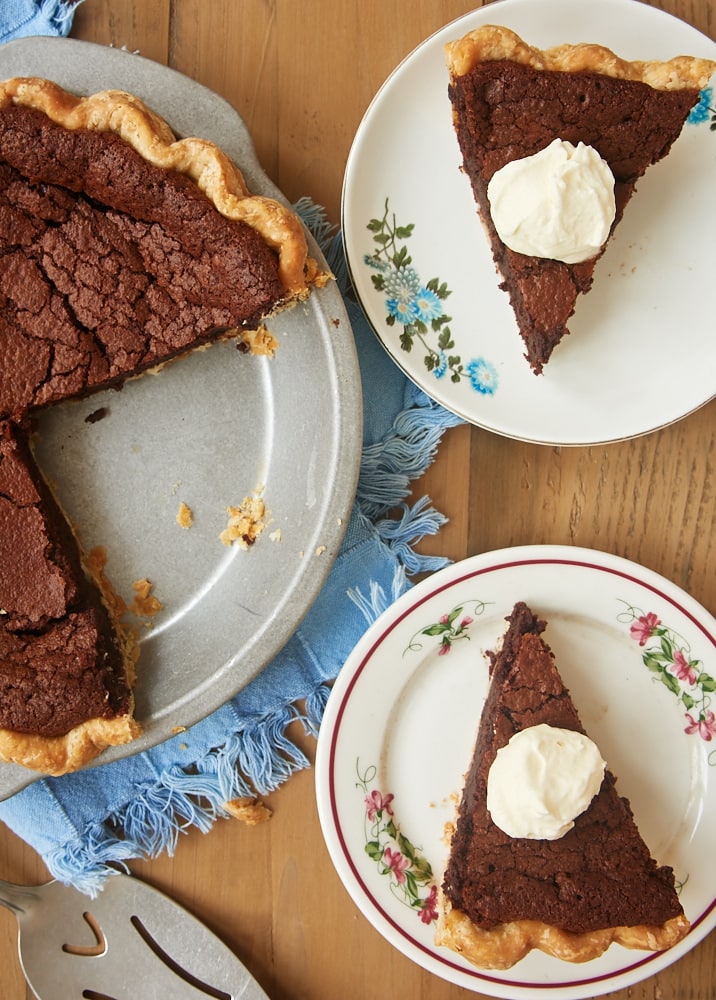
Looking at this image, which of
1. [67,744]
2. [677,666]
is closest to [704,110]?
[677,666]

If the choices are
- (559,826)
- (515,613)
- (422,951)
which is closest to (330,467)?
(515,613)

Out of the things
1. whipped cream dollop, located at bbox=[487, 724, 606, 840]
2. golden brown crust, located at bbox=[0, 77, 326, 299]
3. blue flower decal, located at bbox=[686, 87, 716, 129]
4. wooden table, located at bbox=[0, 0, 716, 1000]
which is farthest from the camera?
wooden table, located at bbox=[0, 0, 716, 1000]

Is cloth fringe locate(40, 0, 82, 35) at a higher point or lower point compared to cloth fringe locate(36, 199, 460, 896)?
higher

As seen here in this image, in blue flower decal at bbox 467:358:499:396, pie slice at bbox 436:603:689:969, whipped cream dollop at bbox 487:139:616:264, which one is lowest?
pie slice at bbox 436:603:689:969

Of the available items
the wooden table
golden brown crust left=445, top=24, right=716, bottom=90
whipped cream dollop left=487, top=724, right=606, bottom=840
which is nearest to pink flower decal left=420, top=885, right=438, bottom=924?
the wooden table

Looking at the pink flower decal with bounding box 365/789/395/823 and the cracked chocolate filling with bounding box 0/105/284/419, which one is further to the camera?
the pink flower decal with bounding box 365/789/395/823

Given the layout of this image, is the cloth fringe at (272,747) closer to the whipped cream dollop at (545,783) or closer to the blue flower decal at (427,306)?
the blue flower decal at (427,306)

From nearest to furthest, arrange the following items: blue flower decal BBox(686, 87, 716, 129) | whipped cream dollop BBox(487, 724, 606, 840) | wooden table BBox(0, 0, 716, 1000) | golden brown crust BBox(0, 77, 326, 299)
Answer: golden brown crust BBox(0, 77, 326, 299), whipped cream dollop BBox(487, 724, 606, 840), blue flower decal BBox(686, 87, 716, 129), wooden table BBox(0, 0, 716, 1000)

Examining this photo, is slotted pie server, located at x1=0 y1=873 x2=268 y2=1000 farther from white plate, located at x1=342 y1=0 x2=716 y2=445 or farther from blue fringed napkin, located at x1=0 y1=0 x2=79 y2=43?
blue fringed napkin, located at x1=0 y1=0 x2=79 y2=43
